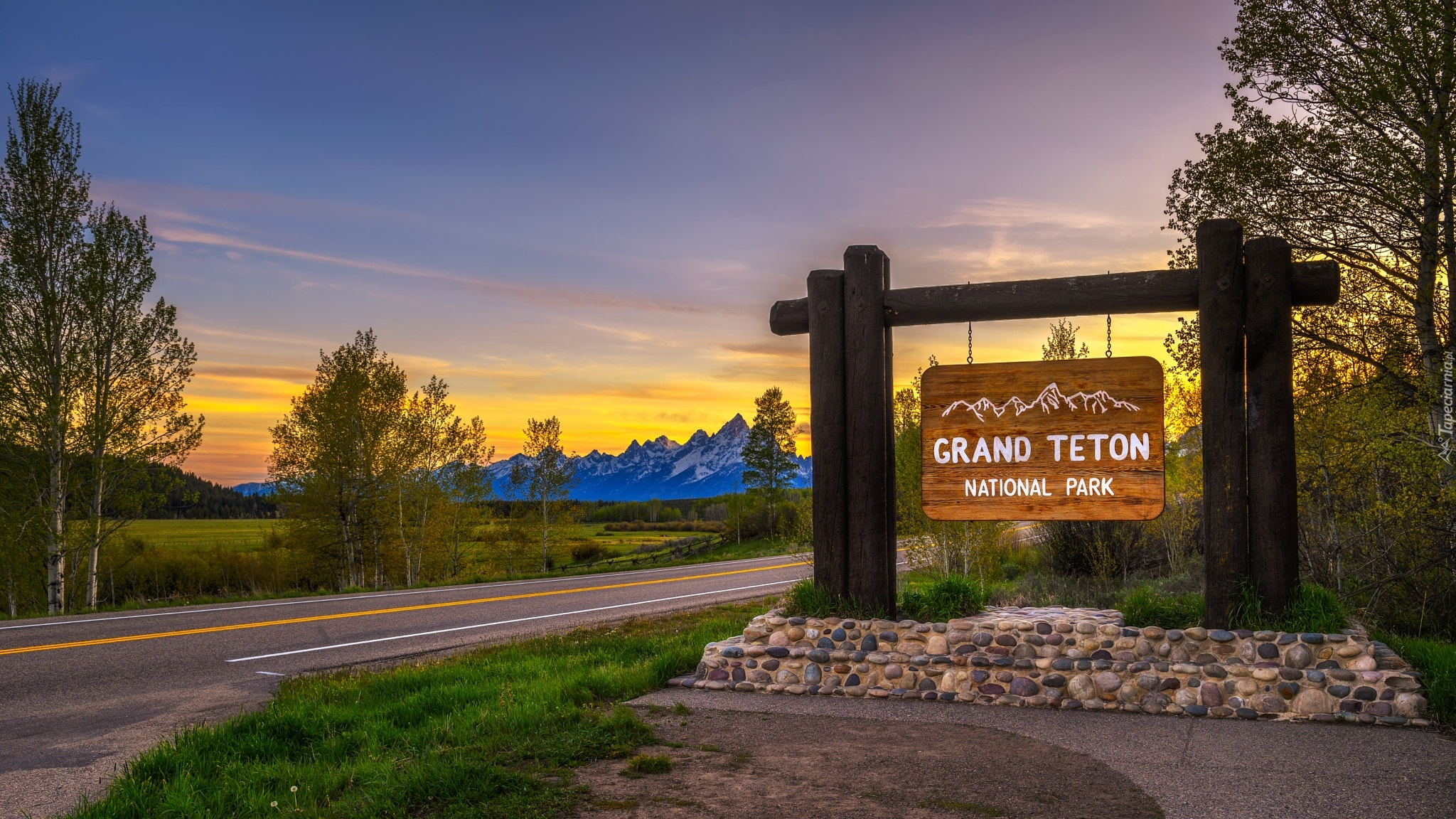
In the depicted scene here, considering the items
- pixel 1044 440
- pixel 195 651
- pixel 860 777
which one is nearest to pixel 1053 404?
pixel 1044 440

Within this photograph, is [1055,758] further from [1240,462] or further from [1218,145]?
[1218,145]

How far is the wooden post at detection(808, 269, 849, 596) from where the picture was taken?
25.9 feet

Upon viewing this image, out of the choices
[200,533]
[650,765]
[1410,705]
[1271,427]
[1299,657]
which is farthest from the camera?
[200,533]

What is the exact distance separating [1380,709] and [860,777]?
13.5 feet

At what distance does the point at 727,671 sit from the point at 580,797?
310cm

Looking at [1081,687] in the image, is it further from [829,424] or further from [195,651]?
[195,651]

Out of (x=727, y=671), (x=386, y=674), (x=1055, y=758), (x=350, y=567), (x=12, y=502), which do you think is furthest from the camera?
(x=350, y=567)

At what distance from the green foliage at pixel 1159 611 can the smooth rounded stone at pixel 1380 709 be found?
4.14 feet

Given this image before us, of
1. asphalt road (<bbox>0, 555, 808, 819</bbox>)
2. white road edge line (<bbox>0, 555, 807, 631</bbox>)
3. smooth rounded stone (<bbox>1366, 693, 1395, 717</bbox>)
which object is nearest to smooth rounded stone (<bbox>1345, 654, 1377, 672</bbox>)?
smooth rounded stone (<bbox>1366, 693, 1395, 717</bbox>)

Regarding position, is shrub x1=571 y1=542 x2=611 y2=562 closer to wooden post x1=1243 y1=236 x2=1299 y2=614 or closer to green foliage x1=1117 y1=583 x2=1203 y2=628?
green foliage x1=1117 y1=583 x2=1203 y2=628

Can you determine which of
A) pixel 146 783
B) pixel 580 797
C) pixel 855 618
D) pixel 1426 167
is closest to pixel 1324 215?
pixel 1426 167

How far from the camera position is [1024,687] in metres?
6.71

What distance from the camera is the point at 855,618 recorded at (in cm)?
754

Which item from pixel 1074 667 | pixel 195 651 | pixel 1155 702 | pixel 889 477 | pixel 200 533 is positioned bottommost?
pixel 200 533
